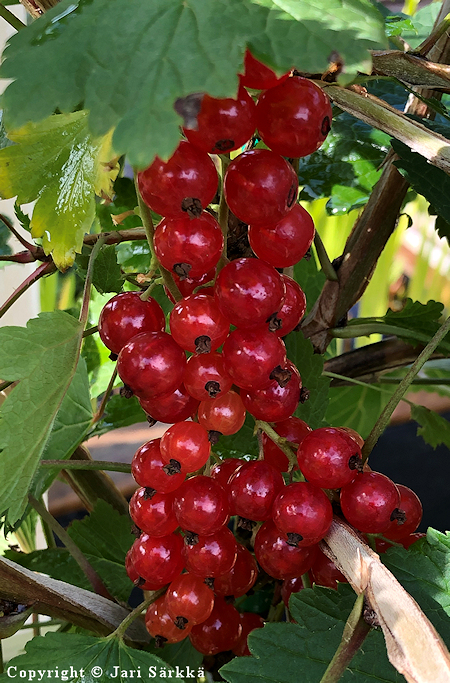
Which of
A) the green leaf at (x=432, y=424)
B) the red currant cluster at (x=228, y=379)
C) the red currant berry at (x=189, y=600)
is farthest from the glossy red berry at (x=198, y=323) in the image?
the green leaf at (x=432, y=424)

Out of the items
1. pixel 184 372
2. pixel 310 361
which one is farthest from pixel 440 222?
pixel 184 372

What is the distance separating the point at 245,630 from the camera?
316 mm

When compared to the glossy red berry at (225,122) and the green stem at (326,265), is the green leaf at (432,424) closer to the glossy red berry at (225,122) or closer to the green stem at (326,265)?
the green stem at (326,265)

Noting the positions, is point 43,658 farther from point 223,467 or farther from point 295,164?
point 295,164

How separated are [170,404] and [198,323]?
4 cm

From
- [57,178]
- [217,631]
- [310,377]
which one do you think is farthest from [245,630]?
[57,178]

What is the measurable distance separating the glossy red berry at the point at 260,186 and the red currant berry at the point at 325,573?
149 mm

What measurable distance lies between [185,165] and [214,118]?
17 millimetres

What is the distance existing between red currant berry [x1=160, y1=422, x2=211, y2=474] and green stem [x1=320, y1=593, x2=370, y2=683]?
76 millimetres

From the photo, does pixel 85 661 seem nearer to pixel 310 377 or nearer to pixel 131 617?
pixel 131 617

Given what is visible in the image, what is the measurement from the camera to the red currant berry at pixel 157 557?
0.84ft

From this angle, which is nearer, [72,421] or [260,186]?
[260,186]

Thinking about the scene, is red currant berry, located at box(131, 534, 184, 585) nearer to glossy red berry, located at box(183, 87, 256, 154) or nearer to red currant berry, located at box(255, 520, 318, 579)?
red currant berry, located at box(255, 520, 318, 579)

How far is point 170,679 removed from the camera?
25 cm
